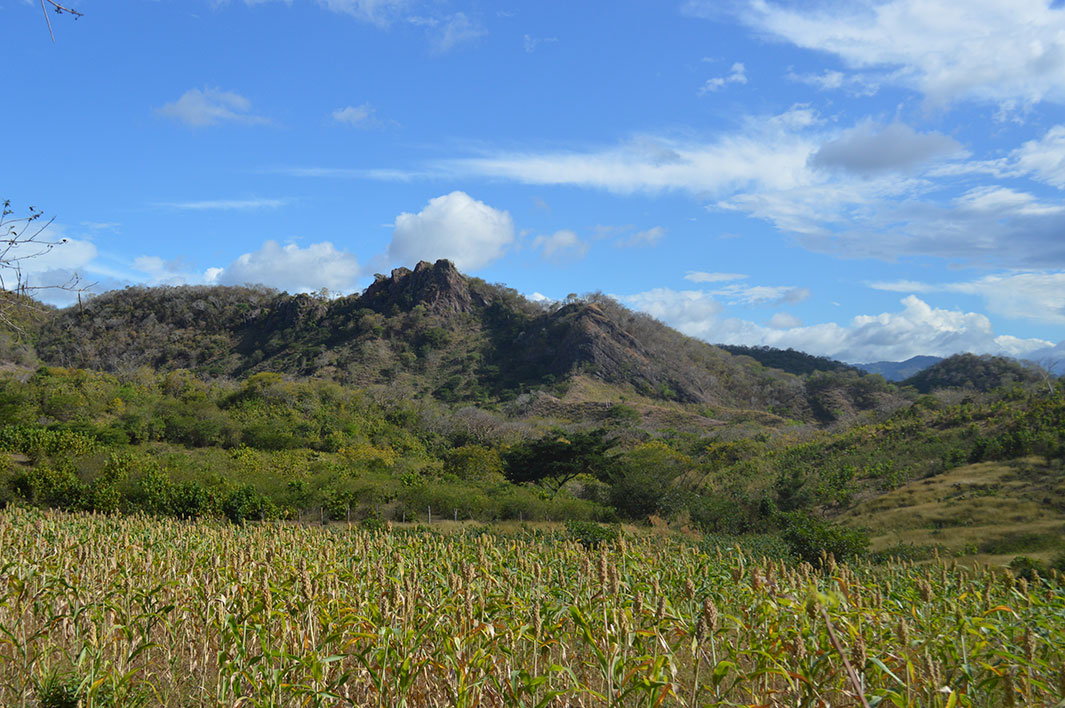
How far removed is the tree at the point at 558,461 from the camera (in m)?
23.3

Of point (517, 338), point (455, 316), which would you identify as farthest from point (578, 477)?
point (455, 316)

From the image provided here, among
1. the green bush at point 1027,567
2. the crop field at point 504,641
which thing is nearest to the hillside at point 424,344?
the green bush at point 1027,567

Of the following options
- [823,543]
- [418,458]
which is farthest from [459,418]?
[823,543]

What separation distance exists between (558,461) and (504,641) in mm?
20723

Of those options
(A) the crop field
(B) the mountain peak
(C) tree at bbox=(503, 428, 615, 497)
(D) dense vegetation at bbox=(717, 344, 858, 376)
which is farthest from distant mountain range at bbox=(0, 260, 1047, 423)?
(A) the crop field

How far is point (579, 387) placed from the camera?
4762 cm

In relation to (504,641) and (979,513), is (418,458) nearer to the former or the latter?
(979,513)

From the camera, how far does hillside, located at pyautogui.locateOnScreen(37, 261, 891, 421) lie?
49.5 m

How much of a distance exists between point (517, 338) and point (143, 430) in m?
34.6

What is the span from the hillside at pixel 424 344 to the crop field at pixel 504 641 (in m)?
41.8

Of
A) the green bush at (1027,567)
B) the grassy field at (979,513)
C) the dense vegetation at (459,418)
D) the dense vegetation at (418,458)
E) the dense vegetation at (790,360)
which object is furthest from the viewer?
the dense vegetation at (790,360)

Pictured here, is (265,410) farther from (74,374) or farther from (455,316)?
(455,316)

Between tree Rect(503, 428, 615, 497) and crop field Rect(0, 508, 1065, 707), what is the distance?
17.7 metres

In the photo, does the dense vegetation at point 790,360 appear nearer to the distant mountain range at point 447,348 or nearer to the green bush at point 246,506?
the distant mountain range at point 447,348
